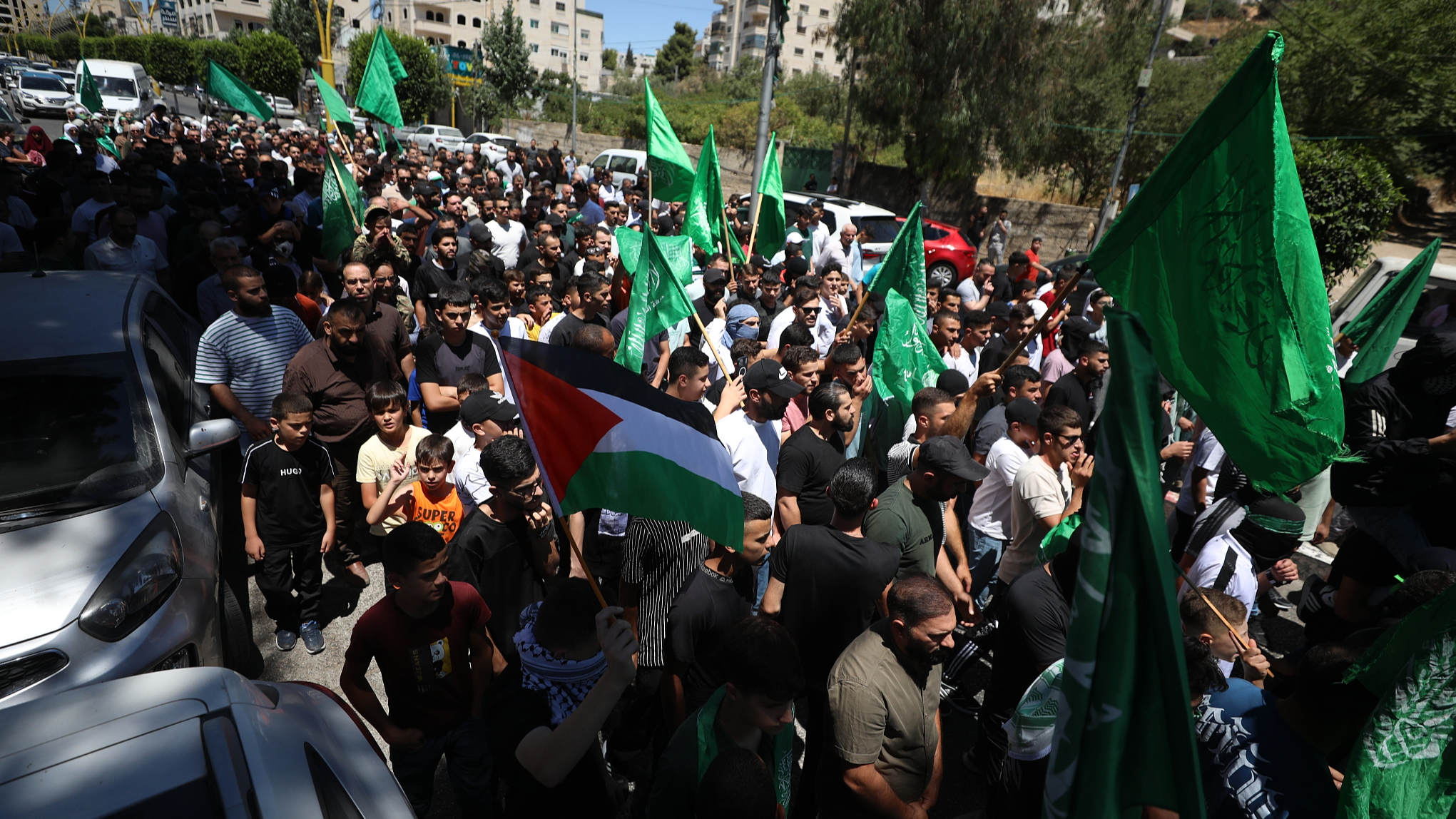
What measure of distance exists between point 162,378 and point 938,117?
2266 cm

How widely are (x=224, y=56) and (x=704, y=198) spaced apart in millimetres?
50813

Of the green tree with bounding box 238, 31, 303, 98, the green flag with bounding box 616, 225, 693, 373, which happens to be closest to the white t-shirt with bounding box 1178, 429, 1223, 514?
the green flag with bounding box 616, 225, 693, 373

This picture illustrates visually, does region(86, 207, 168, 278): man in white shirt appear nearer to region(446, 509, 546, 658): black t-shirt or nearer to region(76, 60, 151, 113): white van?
region(446, 509, 546, 658): black t-shirt

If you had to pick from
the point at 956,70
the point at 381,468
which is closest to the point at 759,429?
the point at 381,468

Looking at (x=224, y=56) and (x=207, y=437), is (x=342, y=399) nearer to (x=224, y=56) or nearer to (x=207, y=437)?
(x=207, y=437)

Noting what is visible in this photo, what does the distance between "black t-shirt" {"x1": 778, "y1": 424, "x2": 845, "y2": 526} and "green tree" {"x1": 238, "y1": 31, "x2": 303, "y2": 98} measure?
162ft

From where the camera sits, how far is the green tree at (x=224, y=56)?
43.2m

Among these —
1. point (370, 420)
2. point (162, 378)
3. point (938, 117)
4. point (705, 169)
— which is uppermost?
point (938, 117)

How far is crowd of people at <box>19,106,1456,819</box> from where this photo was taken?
2482mm

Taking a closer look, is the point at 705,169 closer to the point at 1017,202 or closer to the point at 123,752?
the point at 123,752

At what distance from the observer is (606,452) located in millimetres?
2707

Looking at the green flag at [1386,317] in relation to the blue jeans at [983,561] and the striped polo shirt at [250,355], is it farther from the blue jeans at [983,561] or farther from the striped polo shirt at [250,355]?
the striped polo shirt at [250,355]

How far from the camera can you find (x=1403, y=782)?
1953 millimetres

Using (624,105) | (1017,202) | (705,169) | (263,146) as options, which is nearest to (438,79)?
(624,105)
